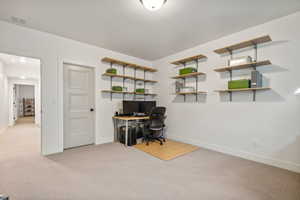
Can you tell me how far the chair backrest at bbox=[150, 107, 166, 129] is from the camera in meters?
3.53

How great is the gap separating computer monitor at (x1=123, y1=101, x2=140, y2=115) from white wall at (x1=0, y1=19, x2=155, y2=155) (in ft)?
2.42

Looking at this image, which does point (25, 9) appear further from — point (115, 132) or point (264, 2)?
point (264, 2)

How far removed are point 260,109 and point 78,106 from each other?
13.1 feet

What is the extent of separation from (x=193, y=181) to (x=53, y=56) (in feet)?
11.9

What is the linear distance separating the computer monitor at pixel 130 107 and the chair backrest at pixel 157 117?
663 millimetres

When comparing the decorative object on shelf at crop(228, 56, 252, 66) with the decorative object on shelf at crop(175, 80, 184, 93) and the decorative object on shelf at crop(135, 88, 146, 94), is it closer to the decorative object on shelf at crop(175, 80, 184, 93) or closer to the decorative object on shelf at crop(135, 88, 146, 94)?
the decorative object on shelf at crop(175, 80, 184, 93)

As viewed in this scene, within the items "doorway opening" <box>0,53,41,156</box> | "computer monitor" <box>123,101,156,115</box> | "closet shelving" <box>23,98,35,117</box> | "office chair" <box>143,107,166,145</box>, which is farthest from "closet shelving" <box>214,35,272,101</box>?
"closet shelving" <box>23,98,35,117</box>

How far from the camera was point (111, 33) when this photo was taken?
293 cm

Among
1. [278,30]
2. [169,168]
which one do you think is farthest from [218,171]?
[278,30]

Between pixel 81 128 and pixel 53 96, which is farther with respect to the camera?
pixel 81 128

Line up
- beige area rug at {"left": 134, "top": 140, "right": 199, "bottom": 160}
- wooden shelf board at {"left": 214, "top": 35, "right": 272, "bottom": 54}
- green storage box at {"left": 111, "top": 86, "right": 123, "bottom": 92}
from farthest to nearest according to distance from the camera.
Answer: green storage box at {"left": 111, "top": 86, "right": 123, "bottom": 92}
beige area rug at {"left": 134, "top": 140, "right": 199, "bottom": 160}
wooden shelf board at {"left": 214, "top": 35, "right": 272, "bottom": 54}

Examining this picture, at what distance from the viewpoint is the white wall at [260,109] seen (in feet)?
7.43

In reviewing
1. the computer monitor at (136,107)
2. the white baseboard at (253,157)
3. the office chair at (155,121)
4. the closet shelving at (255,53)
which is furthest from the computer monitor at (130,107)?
the closet shelving at (255,53)

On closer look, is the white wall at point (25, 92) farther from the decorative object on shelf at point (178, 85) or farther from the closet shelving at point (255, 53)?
the closet shelving at point (255, 53)
